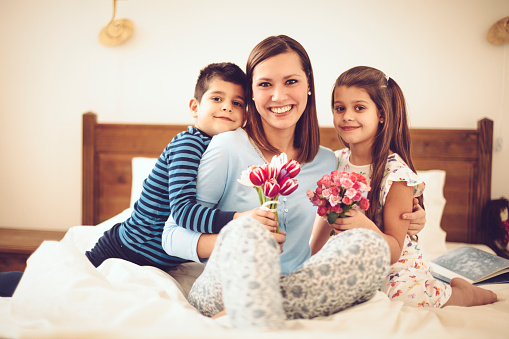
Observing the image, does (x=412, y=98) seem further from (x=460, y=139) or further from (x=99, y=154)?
(x=99, y=154)

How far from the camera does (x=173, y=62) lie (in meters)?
2.84

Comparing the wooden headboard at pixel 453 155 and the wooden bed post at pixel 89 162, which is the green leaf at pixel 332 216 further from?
the wooden bed post at pixel 89 162

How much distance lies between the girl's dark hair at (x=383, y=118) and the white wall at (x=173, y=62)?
1157mm

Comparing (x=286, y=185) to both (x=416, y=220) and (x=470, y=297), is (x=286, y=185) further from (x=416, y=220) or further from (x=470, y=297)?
(x=470, y=297)

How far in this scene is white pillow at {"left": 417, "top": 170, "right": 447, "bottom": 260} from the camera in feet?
7.36

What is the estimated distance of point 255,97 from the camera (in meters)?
1.42

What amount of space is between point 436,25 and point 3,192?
10.8 feet

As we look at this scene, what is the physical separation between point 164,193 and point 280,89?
54cm

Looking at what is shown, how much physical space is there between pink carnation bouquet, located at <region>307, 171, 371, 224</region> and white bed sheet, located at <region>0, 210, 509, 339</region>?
26 centimetres

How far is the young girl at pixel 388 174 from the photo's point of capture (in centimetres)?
141

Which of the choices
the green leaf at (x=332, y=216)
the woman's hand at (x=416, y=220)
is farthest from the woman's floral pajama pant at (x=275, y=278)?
the woman's hand at (x=416, y=220)

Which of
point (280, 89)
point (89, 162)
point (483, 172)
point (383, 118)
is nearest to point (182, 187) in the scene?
point (280, 89)

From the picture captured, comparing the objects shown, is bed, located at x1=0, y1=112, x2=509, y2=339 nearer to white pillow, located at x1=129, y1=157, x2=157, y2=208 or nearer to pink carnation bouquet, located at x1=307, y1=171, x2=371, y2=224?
pink carnation bouquet, located at x1=307, y1=171, x2=371, y2=224

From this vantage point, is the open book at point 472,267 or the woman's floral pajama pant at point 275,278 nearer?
the woman's floral pajama pant at point 275,278
